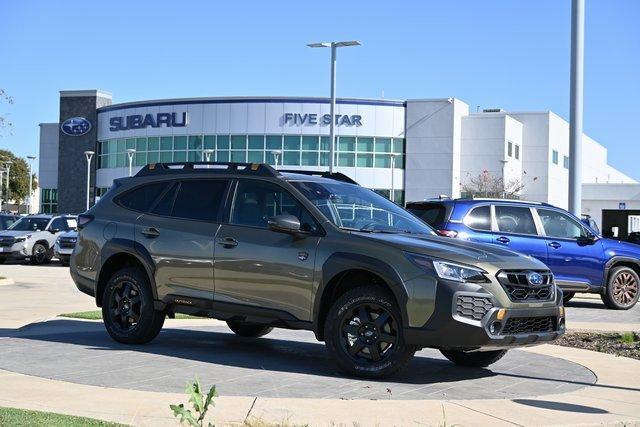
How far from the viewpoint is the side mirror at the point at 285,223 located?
817cm

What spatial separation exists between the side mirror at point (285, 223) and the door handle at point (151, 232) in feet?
5.52

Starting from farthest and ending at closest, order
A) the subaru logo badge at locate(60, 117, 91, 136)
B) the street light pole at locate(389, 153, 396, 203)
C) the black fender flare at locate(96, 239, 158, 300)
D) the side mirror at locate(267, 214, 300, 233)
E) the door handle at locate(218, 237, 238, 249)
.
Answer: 1. the subaru logo badge at locate(60, 117, 91, 136)
2. the street light pole at locate(389, 153, 396, 203)
3. the black fender flare at locate(96, 239, 158, 300)
4. the door handle at locate(218, 237, 238, 249)
5. the side mirror at locate(267, 214, 300, 233)

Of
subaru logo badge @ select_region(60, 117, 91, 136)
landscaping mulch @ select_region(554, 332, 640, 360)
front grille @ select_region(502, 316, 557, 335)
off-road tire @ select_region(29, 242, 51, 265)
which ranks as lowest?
landscaping mulch @ select_region(554, 332, 640, 360)

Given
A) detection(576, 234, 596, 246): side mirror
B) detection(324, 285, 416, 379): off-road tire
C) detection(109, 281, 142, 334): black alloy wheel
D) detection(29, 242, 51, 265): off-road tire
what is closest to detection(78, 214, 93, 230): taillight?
detection(109, 281, 142, 334): black alloy wheel

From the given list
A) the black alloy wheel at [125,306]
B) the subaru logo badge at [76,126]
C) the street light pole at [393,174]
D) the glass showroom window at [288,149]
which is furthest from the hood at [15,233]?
the subaru logo badge at [76,126]

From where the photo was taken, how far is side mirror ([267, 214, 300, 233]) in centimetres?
817

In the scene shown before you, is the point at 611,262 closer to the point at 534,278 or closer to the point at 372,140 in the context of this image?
the point at 534,278

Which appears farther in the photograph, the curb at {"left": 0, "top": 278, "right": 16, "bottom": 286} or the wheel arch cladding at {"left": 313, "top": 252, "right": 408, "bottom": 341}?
the curb at {"left": 0, "top": 278, "right": 16, "bottom": 286}

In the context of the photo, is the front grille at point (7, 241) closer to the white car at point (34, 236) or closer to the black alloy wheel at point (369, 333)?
the white car at point (34, 236)

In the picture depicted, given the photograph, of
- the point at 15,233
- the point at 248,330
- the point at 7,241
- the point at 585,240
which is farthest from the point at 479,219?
the point at 15,233

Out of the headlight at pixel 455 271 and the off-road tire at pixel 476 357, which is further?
the off-road tire at pixel 476 357

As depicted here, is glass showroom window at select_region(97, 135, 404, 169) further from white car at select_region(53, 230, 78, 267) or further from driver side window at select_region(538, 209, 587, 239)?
driver side window at select_region(538, 209, 587, 239)

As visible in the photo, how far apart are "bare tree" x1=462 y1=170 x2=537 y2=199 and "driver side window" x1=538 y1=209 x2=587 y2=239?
1755 inches

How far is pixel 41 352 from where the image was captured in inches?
359
